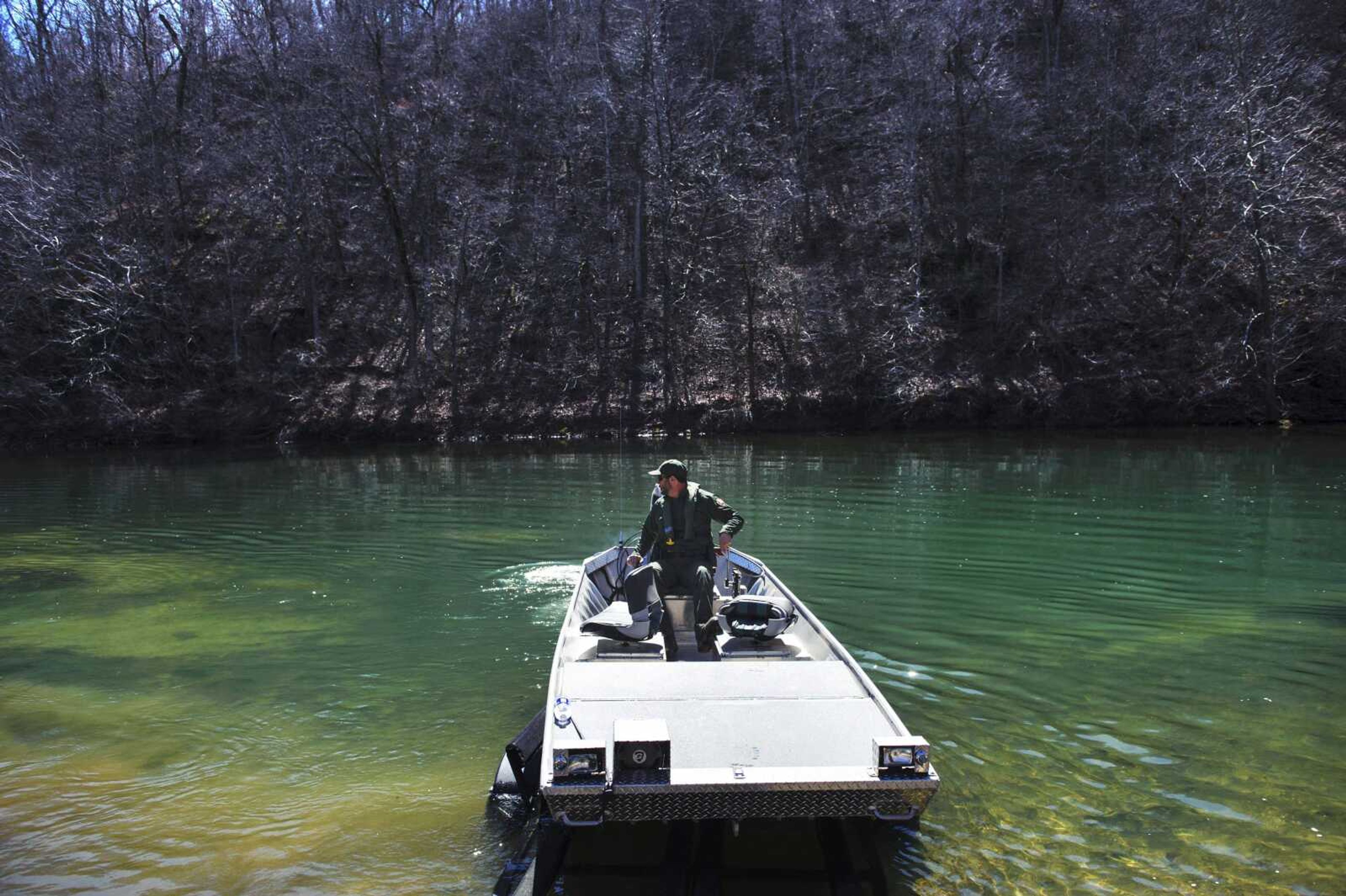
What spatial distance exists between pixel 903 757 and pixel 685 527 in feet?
12.3

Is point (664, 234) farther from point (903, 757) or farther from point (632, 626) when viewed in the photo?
point (903, 757)

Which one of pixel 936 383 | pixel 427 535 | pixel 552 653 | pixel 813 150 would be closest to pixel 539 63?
pixel 813 150

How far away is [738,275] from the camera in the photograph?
36.4 meters

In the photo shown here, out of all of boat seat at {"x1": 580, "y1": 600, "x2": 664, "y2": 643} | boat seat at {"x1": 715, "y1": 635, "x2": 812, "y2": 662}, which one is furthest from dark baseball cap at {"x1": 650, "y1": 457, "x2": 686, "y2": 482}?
boat seat at {"x1": 715, "y1": 635, "x2": 812, "y2": 662}

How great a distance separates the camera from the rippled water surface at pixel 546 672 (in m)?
5.64

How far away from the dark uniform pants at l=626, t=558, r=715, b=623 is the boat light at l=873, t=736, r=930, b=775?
3.06m

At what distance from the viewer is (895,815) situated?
4934mm

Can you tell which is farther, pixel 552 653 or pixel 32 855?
pixel 552 653

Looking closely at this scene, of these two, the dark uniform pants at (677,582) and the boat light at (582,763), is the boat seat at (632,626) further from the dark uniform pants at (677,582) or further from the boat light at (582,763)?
the boat light at (582,763)

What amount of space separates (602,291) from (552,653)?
27785 mm

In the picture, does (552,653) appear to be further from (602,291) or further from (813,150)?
(813,150)

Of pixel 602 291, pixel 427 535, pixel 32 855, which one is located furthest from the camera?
pixel 602 291

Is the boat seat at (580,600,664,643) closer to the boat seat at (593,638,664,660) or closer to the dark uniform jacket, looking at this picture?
the boat seat at (593,638,664,660)

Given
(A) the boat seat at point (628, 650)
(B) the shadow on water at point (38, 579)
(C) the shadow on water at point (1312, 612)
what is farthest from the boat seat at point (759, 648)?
(B) the shadow on water at point (38, 579)
